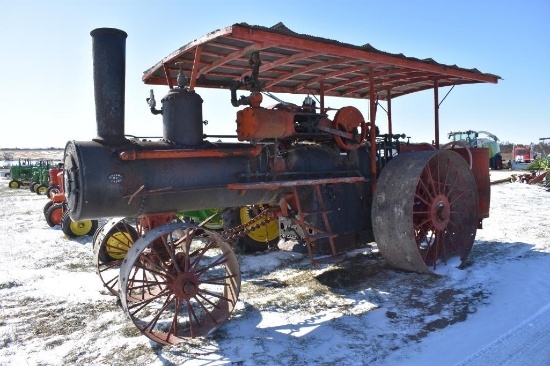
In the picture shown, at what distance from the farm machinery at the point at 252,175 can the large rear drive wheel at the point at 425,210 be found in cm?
2

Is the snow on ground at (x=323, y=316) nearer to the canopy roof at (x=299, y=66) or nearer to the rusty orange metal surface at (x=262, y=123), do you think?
the rusty orange metal surface at (x=262, y=123)

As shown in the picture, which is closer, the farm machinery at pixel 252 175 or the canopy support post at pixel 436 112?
the farm machinery at pixel 252 175

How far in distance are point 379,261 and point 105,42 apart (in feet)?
14.5

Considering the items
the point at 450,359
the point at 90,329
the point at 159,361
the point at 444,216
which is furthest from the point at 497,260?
the point at 90,329

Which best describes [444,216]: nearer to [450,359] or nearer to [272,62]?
[450,359]

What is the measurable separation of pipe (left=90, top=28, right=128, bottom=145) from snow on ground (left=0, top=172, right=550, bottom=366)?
1.81 meters

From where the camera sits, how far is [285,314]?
4.23 m

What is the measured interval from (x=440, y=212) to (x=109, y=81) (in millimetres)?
4097

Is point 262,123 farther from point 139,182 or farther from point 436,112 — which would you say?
point 436,112

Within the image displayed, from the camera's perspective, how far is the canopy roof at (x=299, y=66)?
4.07 m

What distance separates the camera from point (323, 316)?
13.6 feet

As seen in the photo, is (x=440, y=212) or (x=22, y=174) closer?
(x=440, y=212)

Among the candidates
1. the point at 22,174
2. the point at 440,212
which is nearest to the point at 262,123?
the point at 440,212

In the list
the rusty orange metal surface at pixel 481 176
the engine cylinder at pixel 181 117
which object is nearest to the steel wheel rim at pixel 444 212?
the rusty orange metal surface at pixel 481 176
